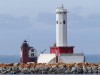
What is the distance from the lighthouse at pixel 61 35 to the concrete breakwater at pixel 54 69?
2622mm

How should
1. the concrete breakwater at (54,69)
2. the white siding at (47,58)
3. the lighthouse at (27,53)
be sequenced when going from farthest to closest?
the lighthouse at (27,53)
the white siding at (47,58)
the concrete breakwater at (54,69)

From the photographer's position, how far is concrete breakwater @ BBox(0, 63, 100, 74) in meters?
51.0

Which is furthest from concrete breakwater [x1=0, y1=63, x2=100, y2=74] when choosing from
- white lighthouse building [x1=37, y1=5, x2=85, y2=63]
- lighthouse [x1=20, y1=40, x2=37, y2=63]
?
lighthouse [x1=20, y1=40, x2=37, y2=63]

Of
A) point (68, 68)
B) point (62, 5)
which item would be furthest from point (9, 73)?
point (62, 5)

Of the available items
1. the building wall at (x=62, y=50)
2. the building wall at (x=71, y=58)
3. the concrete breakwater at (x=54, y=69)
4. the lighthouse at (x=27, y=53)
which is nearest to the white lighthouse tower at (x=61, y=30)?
the building wall at (x=62, y=50)

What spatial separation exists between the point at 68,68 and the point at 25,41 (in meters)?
8.55

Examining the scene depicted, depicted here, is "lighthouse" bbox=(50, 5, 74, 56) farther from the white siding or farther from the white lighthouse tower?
the white siding

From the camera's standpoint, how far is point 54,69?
51.1m

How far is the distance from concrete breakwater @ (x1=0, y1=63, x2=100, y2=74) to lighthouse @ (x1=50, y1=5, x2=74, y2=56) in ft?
8.60

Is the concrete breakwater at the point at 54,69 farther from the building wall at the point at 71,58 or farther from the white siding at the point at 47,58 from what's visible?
the building wall at the point at 71,58

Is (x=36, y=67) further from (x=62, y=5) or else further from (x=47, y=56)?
(x=62, y=5)

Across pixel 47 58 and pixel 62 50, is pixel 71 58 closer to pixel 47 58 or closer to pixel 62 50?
pixel 62 50

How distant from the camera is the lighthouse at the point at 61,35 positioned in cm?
5369

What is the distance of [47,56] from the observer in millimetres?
54562
